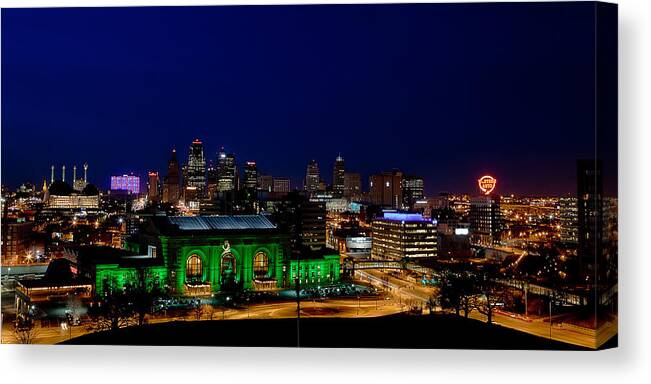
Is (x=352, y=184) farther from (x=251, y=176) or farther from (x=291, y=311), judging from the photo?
(x=291, y=311)

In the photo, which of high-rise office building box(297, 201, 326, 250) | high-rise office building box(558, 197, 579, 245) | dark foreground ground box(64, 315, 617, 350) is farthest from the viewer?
high-rise office building box(297, 201, 326, 250)

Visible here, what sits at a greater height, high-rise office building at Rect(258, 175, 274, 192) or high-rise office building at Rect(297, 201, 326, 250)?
high-rise office building at Rect(258, 175, 274, 192)

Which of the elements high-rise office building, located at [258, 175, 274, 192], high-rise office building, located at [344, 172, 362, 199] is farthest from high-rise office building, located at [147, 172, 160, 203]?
high-rise office building, located at [344, 172, 362, 199]

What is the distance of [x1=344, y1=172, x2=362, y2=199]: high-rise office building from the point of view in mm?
6258

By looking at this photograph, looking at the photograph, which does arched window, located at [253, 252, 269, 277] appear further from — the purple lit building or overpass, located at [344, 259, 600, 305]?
the purple lit building

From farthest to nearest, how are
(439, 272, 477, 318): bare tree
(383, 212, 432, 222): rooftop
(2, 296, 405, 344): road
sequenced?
1. (383, 212, 432, 222): rooftop
2. (439, 272, 477, 318): bare tree
3. (2, 296, 405, 344): road

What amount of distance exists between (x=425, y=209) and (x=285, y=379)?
6.67 feet

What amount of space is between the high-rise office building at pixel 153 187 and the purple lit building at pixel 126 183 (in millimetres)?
113

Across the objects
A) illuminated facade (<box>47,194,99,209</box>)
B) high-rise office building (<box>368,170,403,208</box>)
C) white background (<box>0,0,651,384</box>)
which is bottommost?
white background (<box>0,0,651,384</box>)

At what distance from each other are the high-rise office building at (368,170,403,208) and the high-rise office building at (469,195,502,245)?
685mm

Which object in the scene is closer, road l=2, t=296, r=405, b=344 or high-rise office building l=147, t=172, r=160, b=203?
road l=2, t=296, r=405, b=344

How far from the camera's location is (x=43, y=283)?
6070mm

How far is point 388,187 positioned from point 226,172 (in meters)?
1.54

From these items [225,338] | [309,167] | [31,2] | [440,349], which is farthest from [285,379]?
[31,2]
